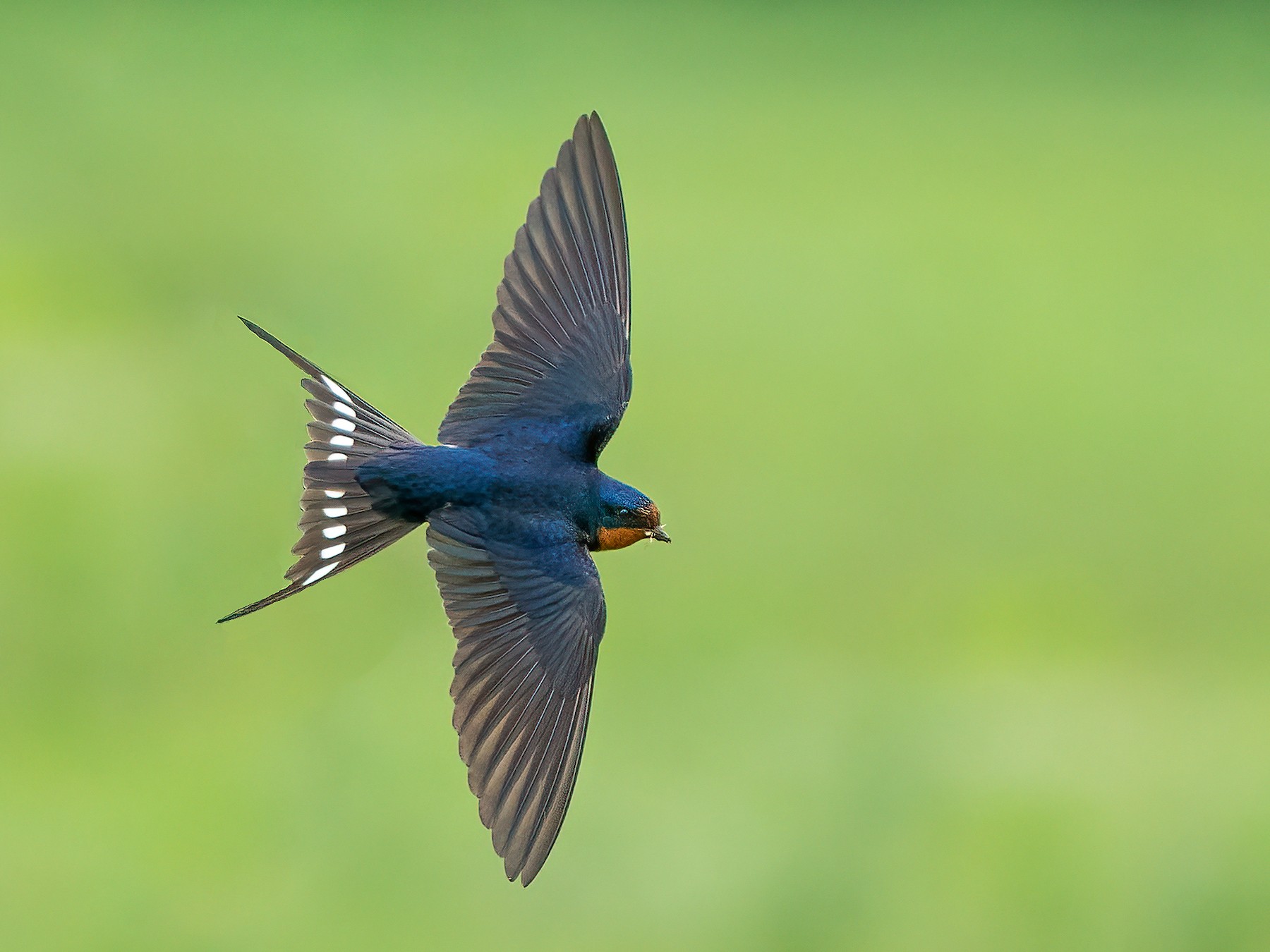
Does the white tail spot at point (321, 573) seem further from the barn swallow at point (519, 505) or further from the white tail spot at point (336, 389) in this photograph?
the white tail spot at point (336, 389)

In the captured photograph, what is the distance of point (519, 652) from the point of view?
1.00 m

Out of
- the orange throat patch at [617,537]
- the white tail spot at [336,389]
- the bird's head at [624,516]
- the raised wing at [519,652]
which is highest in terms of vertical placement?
the white tail spot at [336,389]

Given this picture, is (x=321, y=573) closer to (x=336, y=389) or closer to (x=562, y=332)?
(x=336, y=389)

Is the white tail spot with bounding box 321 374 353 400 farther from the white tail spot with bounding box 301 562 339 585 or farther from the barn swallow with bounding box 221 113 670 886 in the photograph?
the white tail spot with bounding box 301 562 339 585

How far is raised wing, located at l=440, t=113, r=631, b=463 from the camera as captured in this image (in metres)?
1.10

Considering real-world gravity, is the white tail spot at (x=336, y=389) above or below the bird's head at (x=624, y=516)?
above

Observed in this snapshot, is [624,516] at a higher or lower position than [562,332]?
lower

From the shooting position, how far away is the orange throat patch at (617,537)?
1.05 m

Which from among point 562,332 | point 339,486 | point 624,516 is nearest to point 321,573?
point 339,486

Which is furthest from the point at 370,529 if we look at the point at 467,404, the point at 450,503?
the point at 467,404

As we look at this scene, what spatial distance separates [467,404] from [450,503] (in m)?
0.13

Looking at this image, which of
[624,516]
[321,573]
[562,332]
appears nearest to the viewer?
[321,573]

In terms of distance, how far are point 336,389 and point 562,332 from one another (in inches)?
9.6

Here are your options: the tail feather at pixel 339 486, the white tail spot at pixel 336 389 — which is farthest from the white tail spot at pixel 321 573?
the white tail spot at pixel 336 389
